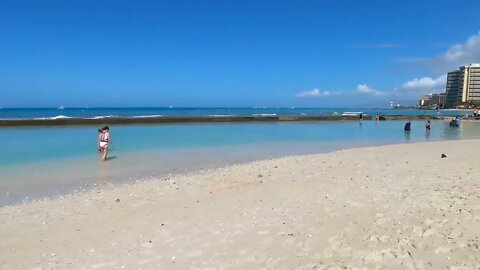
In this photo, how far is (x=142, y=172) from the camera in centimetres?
1291

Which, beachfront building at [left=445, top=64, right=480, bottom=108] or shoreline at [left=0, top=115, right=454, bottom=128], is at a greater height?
beachfront building at [left=445, top=64, right=480, bottom=108]

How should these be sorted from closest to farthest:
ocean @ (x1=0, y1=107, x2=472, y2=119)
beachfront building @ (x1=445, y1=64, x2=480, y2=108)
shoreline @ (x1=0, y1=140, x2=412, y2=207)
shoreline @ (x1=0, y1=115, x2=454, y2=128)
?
shoreline @ (x1=0, y1=140, x2=412, y2=207) → shoreline @ (x1=0, y1=115, x2=454, y2=128) → ocean @ (x1=0, y1=107, x2=472, y2=119) → beachfront building @ (x1=445, y1=64, x2=480, y2=108)

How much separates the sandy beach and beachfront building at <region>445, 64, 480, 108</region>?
562 ft

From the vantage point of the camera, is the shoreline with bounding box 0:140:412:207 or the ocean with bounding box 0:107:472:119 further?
the ocean with bounding box 0:107:472:119

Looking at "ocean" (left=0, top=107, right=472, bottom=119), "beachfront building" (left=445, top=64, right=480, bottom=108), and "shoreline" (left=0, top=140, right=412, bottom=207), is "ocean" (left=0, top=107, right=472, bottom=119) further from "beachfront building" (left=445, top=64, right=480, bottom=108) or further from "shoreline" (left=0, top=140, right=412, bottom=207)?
"beachfront building" (left=445, top=64, right=480, bottom=108)

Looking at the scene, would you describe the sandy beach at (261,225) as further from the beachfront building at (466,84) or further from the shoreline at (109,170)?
the beachfront building at (466,84)

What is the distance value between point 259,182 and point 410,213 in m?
4.58

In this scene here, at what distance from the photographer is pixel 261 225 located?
6.28 metres

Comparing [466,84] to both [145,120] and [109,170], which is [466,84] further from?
[109,170]

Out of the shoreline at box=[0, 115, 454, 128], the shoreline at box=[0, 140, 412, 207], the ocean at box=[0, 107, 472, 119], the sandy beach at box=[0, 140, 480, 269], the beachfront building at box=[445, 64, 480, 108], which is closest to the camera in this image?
the sandy beach at box=[0, 140, 480, 269]

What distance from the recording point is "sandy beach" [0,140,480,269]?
192 inches

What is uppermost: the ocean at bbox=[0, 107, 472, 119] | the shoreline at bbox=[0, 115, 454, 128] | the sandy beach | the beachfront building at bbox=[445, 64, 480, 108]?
the beachfront building at bbox=[445, 64, 480, 108]

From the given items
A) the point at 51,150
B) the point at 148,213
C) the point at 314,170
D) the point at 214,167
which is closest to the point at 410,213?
the point at 148,213

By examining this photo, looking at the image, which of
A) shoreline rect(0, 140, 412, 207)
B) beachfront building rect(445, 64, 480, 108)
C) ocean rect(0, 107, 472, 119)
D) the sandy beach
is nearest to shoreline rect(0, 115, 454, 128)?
ocean rect(0, 107, 472, 119)
